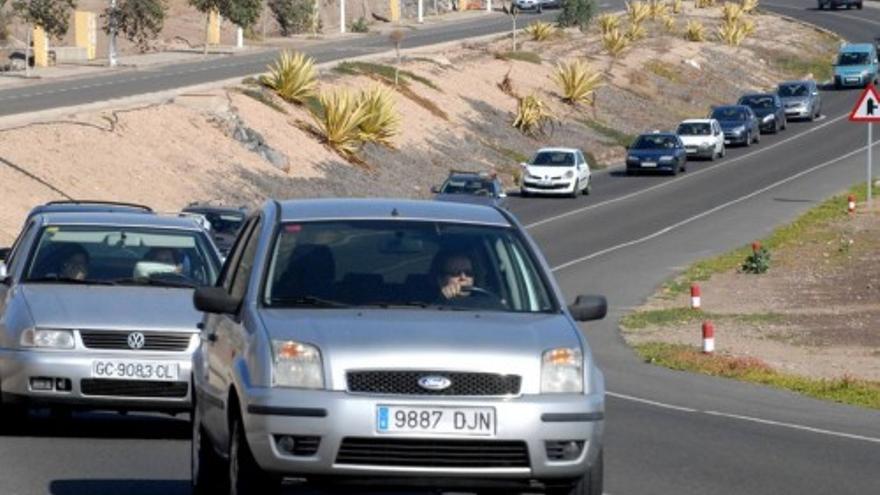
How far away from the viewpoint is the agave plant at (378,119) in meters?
59.5

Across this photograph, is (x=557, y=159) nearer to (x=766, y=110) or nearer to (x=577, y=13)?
(x=766, y=110)

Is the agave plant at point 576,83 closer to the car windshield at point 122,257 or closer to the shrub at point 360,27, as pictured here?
the shrub at point 360,27

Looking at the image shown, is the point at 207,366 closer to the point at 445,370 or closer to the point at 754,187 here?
the point at 445,370

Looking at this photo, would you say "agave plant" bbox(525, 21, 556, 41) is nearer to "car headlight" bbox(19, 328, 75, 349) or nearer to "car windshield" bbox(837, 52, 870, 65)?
"car windshield" bbox(837, 52, 870, 65)

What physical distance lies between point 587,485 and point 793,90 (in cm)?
7213

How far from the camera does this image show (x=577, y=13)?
10144cm

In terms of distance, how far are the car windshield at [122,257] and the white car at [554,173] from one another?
40.9 m

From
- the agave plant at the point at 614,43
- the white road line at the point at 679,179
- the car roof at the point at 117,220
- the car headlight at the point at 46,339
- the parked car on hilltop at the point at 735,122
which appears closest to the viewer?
the car headlight at the point at 46,339

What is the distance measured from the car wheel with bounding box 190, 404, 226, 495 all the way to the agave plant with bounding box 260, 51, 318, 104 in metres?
49.6

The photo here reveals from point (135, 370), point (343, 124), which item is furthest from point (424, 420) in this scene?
point (343, 124)

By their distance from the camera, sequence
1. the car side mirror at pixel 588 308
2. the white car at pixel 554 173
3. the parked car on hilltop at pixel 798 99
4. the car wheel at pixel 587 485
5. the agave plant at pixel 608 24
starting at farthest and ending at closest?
1. the agave plant at pixel 608 24
2. the parked car on hilltop at pixel 798 99
3. the white car at pixel 554 173
4. the car side mirror at pixel 588 308
5. the car wheel at pixel 587 485

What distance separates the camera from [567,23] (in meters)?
103

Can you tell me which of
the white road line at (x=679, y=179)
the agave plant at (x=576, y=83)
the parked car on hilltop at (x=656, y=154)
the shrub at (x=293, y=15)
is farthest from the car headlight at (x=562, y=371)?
the shrub at (x=293, y=15)

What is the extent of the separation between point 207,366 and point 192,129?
143ft
